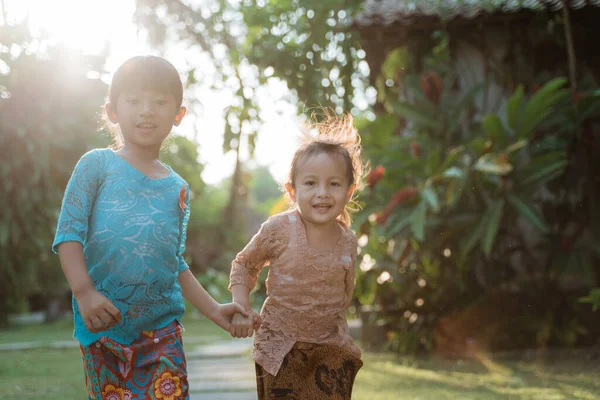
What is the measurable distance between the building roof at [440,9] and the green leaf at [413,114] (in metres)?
0.95

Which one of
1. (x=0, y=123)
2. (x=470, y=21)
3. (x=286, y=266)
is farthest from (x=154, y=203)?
(x=0, y=123)

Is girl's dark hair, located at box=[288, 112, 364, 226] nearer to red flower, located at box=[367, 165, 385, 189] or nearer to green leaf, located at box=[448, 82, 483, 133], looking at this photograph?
red flower, located at box=[367, 165, 385, 189]

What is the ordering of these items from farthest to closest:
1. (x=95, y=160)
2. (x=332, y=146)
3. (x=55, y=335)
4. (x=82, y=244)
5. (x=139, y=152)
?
(x=55, y=335)
(x=332, y=146)
(x=139, y=152)
(x=95, y=160)
(x=82, y=244)

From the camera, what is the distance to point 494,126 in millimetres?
6141

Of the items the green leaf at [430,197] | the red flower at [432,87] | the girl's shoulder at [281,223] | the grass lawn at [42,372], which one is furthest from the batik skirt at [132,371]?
the red flower at [432,87]

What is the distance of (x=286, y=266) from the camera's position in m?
2.81

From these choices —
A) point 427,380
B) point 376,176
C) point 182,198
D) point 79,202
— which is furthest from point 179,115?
point 376,176

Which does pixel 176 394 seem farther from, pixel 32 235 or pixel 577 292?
pixel 32 235

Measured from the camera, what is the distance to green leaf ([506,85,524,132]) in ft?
20.4

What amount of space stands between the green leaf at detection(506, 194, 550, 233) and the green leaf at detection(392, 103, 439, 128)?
1203 millimetres

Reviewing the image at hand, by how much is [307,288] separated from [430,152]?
414cm

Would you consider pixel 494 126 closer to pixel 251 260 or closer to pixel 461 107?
pixel 461 107

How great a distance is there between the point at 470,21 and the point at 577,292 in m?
2.84

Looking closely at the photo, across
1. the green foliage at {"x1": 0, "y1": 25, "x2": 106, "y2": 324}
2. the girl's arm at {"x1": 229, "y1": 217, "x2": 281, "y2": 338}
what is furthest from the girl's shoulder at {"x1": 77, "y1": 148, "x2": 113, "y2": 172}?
the green foliage at {"x1": 0, "y1": 25, "x2": 106, "y2": 324}
